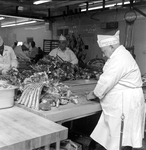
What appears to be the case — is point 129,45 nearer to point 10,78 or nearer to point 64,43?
point 64,43

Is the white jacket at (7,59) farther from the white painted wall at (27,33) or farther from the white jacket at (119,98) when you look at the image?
the white painted wall at (27,33)

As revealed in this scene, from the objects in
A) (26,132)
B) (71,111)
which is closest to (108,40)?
(71,111)

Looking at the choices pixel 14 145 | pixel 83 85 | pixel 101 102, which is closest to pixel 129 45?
pixel 83 85

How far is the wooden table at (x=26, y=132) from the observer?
1.39m

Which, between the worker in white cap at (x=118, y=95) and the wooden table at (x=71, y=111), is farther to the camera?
the worker in white cap at (x=118, y=95)

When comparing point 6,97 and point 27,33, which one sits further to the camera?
point 27,33

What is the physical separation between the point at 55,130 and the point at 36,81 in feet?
3.19

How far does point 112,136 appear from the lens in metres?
2.38

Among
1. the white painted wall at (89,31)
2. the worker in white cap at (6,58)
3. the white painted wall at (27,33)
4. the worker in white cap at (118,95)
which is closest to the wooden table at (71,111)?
the worker in white cap at (118,95)

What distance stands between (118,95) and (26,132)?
1.17 meters

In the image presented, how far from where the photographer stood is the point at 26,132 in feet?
5.00

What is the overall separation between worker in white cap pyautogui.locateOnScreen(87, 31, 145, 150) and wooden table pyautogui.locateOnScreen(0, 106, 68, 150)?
2.66 ft

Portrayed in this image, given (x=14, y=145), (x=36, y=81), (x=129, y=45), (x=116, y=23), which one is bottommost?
(x=14, y=145)

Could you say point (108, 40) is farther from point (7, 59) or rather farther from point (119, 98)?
point (7, 59)
